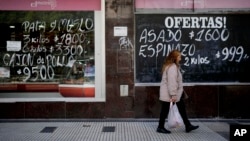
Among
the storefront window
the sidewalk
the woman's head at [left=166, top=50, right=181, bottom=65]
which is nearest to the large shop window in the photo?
the storefront window

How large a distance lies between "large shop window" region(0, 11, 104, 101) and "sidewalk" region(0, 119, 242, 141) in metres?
0.82

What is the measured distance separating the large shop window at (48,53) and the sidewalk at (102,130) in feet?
2.70

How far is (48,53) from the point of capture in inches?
463

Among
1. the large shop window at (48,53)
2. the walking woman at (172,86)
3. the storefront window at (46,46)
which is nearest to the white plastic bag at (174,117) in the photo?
the walking woman at (172,86)

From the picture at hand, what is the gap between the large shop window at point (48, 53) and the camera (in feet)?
38.2

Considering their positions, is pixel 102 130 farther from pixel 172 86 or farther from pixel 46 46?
pixel 46 46

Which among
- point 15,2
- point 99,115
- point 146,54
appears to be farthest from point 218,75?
point 15,2

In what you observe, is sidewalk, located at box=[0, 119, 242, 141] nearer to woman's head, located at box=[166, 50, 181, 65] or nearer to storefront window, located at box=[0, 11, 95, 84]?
storefront window, located at box=[0, 11, 95, 84]

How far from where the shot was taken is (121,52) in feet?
37.5

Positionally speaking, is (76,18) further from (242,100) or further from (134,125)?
(242,100)

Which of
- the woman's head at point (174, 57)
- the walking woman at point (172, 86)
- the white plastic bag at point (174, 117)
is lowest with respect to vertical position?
the white plastic bag at point (174, 117)

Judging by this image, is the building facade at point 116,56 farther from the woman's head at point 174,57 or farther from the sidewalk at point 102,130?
the woman's head at point 174,57

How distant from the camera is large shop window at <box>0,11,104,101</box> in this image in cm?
1166

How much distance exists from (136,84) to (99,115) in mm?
1106
